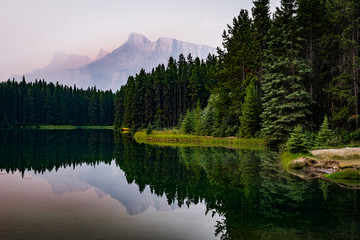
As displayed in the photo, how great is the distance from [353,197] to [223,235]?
27.8 feet

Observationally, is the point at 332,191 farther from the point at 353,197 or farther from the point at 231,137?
the point at 231,137

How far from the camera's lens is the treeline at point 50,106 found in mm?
127188

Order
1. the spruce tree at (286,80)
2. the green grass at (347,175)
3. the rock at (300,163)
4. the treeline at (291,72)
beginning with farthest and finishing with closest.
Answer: the spruce tree at (286,80) < the treeline at (291,72) < the rock at (300,163) < the green grass at (347,175)

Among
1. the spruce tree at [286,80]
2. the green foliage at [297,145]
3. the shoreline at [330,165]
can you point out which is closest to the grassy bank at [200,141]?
the spruce tree at [286,80]

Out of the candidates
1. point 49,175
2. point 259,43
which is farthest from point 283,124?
point 49,175

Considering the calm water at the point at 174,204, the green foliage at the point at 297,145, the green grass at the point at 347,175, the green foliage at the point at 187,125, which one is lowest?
the calm water at the point at 174,204

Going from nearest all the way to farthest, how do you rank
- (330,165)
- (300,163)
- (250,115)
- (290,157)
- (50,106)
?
(330,165) → (300,163) → (290,157) → (250,115) → (50,106)

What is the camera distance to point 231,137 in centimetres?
4559

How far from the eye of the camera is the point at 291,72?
116 ft

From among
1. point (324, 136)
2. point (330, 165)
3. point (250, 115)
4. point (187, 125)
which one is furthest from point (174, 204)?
point (187, 125)

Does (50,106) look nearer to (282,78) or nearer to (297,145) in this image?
(282,78)

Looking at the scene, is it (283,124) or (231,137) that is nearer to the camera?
(283,124)

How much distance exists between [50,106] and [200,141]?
4051 inches

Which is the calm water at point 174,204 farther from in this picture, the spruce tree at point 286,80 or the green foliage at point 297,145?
the spruce tree at point 286,80
